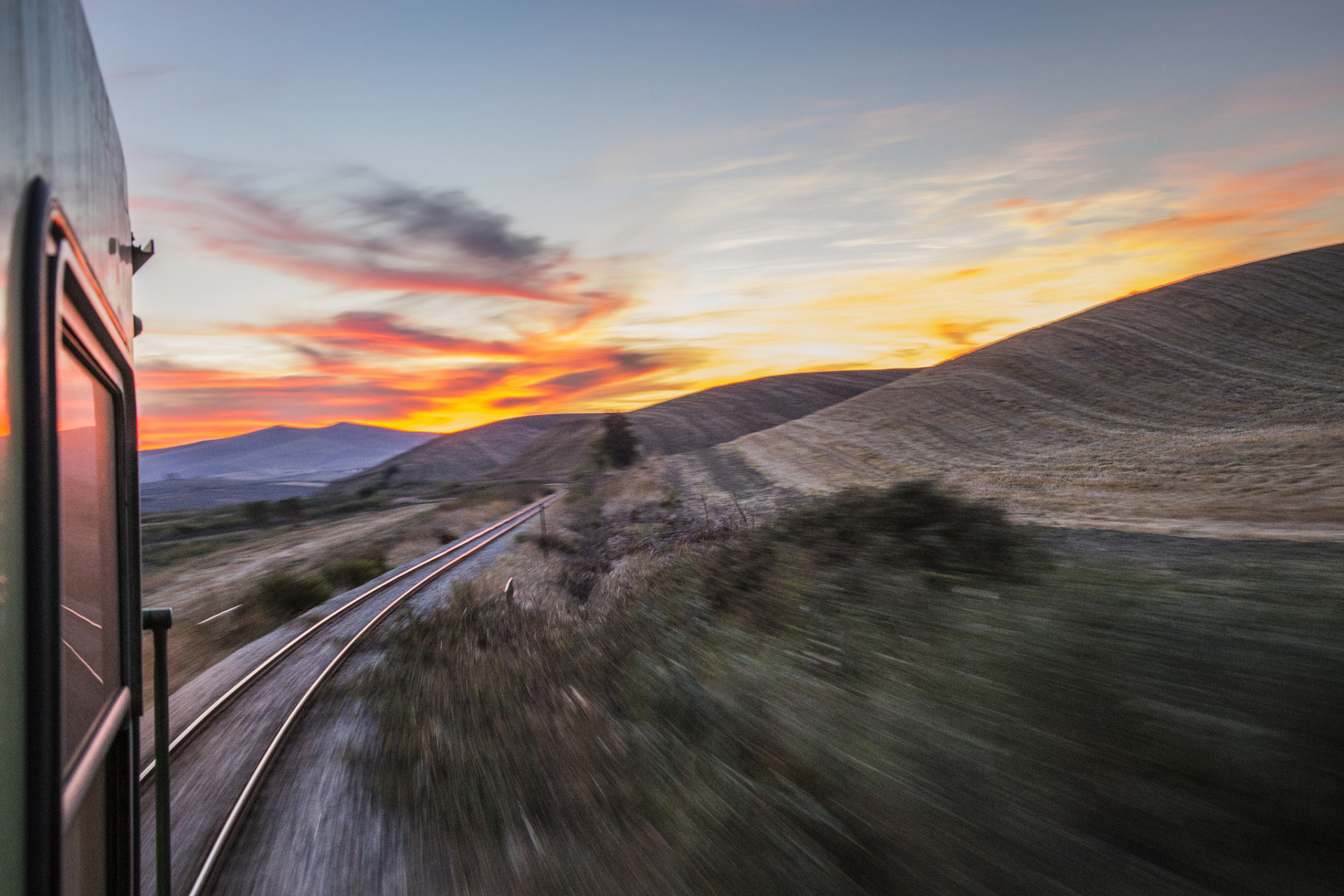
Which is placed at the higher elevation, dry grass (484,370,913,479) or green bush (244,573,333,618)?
dry grass (484,370,913,479)

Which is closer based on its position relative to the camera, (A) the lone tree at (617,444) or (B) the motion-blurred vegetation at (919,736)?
(B) the motion-blurred vegetation at (919,736)

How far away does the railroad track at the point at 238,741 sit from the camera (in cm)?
561

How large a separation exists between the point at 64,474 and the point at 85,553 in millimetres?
550

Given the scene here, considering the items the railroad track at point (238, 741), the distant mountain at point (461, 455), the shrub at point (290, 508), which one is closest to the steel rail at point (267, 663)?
the railroad track at point (238, 741)

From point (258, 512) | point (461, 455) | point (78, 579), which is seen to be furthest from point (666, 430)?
point (78, 579)

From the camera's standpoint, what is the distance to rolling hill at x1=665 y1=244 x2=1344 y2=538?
63.1 feet

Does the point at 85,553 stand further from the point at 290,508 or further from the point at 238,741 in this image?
the point at 290,508

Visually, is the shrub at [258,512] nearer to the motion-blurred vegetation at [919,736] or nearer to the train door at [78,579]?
the motion-blurred vegetation at [919,736]

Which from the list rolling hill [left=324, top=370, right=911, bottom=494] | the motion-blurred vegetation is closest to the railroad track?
the motion-blurred vegetation

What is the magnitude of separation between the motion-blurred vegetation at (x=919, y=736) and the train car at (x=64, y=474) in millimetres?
3135

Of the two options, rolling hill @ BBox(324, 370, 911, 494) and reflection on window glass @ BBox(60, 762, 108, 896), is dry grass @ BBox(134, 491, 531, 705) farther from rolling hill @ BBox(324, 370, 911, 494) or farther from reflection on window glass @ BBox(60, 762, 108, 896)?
rolling hill @ BBox(324, 370, 911, 494)

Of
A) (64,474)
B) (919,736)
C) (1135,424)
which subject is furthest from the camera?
(1135,424)

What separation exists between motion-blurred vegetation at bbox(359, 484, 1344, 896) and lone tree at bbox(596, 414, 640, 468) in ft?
167

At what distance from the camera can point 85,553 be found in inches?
81.7
